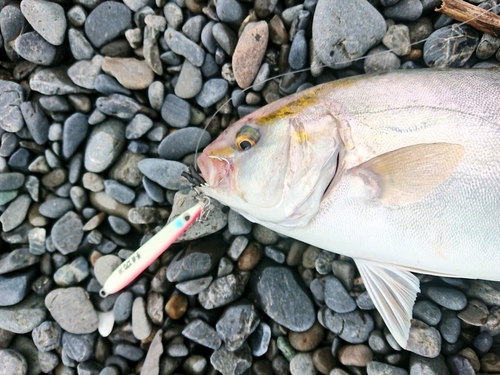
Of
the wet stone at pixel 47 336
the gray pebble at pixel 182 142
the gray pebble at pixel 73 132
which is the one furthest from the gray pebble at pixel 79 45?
the wet stone at pixel 47 336

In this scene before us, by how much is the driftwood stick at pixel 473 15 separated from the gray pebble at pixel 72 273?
93.2 inches

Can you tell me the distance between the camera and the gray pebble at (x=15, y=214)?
6.99 ft

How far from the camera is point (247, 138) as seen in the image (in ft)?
5.04

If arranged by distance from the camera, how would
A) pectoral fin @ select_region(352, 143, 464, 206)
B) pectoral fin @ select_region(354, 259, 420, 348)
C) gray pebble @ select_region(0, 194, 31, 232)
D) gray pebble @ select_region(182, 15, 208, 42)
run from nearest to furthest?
pectoral fin @ select_region(352, 143, 464, 206), pectoral fin @ select_region(354, 259, 420, 348), gray pebble @ select_region(182, 15, 208, 42), gray pebble @ select_region(0, 194, 31, 232)

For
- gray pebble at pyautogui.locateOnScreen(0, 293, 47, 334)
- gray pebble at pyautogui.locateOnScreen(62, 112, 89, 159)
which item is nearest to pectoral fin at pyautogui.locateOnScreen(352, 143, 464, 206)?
gray pebble at pyautogui.locateOnScreen(62, 112, 89, 159)

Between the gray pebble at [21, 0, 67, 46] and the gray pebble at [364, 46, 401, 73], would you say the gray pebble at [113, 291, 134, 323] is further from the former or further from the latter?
the gray pebble at [364, 46, 401, 73]

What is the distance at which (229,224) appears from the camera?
6.59 feet

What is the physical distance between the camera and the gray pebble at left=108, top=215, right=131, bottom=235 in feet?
6.86

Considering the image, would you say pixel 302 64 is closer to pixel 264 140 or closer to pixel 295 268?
pixel 264 140

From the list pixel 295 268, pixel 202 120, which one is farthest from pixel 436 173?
pixel 202 120

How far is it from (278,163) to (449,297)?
115 centimetres

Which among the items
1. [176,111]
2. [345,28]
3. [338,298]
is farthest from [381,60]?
[338,298]

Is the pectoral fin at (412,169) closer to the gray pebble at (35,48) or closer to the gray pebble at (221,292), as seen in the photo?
the gray pebble at (221,292)

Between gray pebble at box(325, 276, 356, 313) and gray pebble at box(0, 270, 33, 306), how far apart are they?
5.61 feet
